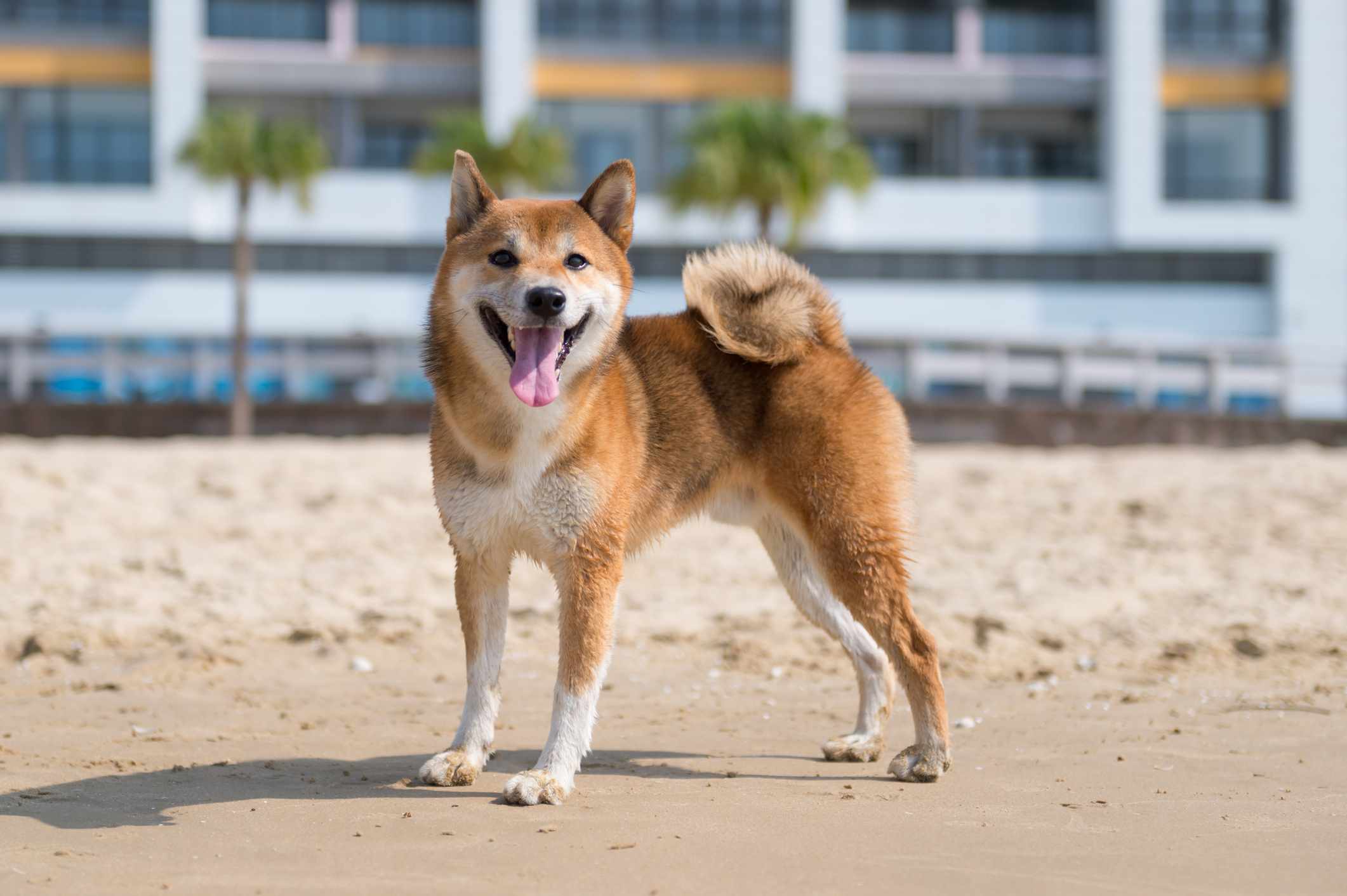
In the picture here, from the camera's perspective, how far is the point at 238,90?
123 ft

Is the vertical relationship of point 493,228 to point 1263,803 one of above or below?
above

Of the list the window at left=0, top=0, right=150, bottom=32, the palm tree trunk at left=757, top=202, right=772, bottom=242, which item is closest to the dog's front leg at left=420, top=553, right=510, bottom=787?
the palm tree trunk at left=757, top=202, right=772, bottom=242

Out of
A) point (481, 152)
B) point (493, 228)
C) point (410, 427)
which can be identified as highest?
point (481, 152)

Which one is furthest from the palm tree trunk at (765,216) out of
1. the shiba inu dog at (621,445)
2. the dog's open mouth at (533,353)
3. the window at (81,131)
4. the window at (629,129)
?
the dog's open mouth at (533,353)

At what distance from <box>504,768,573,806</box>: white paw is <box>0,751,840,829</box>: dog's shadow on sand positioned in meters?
0.11

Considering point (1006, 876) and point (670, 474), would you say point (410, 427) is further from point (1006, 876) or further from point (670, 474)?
point (1006, 876)

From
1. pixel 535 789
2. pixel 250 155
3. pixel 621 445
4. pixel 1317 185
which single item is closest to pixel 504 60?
pixel 250 155

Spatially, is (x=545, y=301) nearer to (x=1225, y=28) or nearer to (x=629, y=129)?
(x=629, y=129)

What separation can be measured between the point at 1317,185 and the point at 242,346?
2732 centimetres

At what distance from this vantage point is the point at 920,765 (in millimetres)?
5191

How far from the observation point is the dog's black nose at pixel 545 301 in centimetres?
464

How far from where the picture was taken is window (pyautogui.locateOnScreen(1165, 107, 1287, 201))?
38.3 meters

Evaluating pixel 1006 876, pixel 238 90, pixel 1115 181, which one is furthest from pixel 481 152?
pixel 1006 876

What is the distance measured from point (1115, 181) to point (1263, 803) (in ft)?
113
